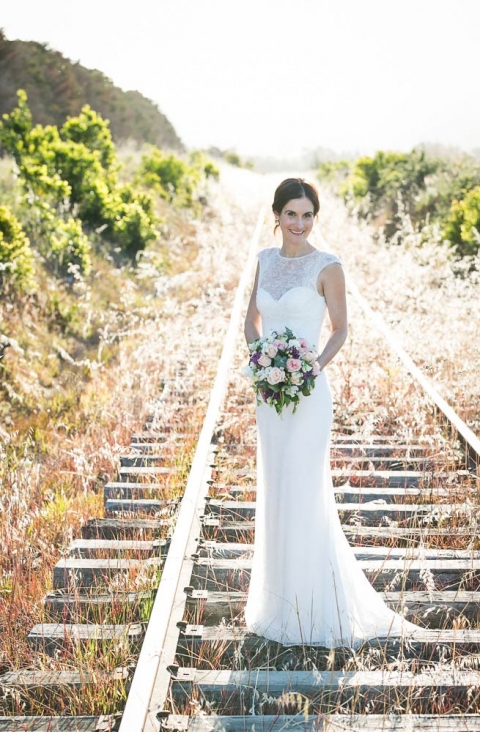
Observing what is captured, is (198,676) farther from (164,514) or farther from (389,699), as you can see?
(164,514)

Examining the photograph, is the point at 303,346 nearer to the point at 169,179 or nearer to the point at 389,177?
the point at 389,177

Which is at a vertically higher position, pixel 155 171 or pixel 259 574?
pixel 155 171

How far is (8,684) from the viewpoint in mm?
3041

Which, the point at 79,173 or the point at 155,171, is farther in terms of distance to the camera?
the point at 155,171

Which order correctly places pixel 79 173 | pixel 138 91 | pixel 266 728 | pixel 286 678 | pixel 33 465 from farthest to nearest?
pixel 138 91 < pixel 79 173 < pixel 33 465 < pixel 286 678 < pixel 266 728

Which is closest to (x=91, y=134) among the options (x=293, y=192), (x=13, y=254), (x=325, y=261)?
(x=13, y=254)

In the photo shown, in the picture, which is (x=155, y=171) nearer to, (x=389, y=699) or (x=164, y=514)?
(x=164, y=514)

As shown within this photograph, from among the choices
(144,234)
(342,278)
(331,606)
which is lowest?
(331,606)

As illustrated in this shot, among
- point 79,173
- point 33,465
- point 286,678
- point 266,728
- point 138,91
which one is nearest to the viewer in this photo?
point 266,728

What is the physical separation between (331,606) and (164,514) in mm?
1317

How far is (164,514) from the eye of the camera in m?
4.48

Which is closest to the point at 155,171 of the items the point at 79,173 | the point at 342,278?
the point at 79,173

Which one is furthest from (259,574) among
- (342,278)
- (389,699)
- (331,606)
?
(342,278)

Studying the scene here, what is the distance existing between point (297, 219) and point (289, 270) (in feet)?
0.83
